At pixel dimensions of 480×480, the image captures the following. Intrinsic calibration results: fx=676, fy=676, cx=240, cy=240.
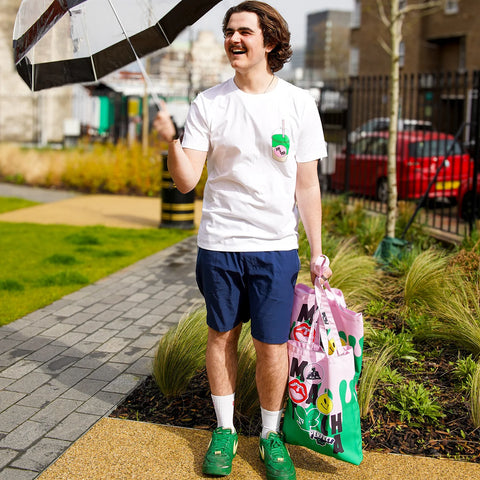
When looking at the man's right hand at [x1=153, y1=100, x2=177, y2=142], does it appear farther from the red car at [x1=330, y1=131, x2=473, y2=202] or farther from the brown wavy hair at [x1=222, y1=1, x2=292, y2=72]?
the red car at [x1=330, y1=131, x2=473, y2=202]

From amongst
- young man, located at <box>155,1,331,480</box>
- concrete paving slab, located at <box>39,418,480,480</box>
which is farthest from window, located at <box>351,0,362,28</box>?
concrete paving slab, located at <box>39,418,480,480</box>

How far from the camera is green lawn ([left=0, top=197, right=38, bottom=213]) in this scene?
12.5 meters

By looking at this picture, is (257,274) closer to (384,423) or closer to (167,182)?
(384,423)

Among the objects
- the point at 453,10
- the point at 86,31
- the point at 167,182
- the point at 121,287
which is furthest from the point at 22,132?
the point at 86,31

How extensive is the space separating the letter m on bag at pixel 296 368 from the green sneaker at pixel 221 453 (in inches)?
16.2

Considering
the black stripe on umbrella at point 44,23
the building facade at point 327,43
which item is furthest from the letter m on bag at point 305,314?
the building facade at point 327,43

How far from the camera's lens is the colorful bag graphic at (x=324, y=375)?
293 centimetres

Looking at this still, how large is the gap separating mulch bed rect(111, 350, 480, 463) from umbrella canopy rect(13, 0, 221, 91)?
1805mm

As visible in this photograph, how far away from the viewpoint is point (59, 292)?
251 inches

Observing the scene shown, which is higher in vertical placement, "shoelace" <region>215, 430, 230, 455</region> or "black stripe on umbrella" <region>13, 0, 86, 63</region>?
"black stripe on umbrella" <region>13, 0, 86, 63</region>

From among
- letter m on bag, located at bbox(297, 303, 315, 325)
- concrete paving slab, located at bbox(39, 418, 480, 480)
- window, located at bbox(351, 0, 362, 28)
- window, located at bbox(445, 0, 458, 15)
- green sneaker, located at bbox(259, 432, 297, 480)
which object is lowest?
concrete paving slab, located at bbox(39, 418, 480, 480)

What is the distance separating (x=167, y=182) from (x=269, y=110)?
24.8ft

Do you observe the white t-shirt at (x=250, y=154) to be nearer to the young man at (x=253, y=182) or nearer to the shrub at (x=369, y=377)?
the young man at (x=253, y=182)

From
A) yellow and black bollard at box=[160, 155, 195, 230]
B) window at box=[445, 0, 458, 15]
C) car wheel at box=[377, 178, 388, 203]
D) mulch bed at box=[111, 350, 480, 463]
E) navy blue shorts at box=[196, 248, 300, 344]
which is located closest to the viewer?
navy blue shorts at box=[196, 248, 300, 344]
